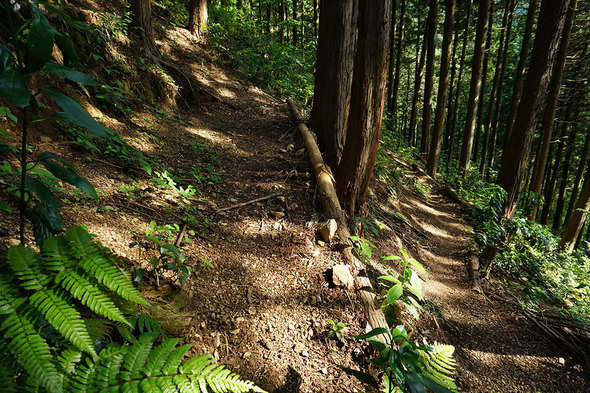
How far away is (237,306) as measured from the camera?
7.95ft

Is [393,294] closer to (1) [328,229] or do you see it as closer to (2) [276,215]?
(1) [328,229]

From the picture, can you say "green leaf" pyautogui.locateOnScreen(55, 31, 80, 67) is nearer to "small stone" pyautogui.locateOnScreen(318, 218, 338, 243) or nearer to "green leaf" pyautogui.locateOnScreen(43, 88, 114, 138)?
"green leaf" pyautogui.locateOnScreen(43, 88, 114, 138)

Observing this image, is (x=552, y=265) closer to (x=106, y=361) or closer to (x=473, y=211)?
(x=473, y=211)

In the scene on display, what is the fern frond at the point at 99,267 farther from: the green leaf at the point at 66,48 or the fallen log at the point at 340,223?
the fallen log at the point at 340,223

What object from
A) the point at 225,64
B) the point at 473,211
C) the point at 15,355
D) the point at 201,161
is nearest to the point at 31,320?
the point at 15,355

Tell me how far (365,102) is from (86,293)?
363 centimetres

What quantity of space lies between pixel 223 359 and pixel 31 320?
123cm

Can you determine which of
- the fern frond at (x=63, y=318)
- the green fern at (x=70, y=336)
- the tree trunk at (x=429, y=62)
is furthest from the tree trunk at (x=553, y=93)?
the fern frond at (x=63, y=318)

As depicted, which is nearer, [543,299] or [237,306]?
[237,306]

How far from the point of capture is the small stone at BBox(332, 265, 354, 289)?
2736mm

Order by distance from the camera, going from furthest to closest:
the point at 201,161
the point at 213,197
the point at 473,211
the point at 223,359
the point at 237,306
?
the point at 473,211
the point at 201,161
the point at 213,197
the point at 237,306
the point at 223,359

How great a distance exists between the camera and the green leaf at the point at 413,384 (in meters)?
1.34

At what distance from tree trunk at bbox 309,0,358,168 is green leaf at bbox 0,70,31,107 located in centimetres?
459

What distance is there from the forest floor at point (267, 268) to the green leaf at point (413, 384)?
751 millimetres
